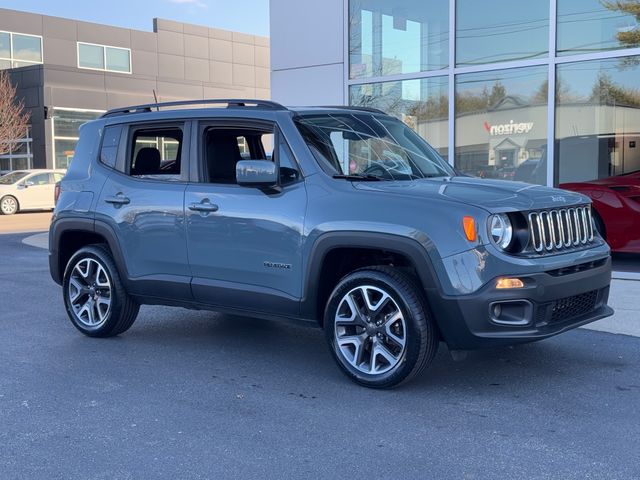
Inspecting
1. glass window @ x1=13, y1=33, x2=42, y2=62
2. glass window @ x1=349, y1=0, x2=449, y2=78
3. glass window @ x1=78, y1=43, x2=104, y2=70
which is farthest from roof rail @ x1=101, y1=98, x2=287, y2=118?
glass window @ x1=78, y1=43, x2=104, y2=70

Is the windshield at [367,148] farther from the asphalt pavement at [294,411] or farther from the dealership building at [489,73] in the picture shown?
the dealership building at [489,73]

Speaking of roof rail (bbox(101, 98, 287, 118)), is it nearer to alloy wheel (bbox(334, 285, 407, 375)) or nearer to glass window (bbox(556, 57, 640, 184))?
alloy wheel (bbox(334, 285, 407, 375))

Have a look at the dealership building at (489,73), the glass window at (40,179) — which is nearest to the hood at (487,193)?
the dealership building at (489,73)

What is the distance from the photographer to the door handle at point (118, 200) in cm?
626

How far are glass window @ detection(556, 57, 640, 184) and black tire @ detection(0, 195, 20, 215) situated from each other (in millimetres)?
19167

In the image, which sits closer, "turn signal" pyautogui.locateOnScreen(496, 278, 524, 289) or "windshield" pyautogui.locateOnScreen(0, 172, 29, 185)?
"turn signal" pyautogui.locateOnScreen(496, 278, 524, 289)

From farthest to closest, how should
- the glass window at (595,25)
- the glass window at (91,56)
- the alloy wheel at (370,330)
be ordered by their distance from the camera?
the glass window at (91,56), the glass window at (595,25), the alloy wheel at (370,330)

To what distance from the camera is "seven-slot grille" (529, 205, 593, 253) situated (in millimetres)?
4824

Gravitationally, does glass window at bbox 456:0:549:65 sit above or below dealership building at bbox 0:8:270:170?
below

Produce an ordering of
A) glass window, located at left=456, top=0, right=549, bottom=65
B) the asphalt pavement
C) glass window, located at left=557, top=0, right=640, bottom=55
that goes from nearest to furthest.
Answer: the asphalt pavement → glass window, located at left=557, top=0, right=640, bottom=55 → glass window, located at left=456, top=0, right=549, bottom=65

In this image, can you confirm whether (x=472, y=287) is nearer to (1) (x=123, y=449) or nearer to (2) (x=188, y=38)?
(1) (x=123, y=449)

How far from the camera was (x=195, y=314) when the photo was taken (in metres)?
7.81

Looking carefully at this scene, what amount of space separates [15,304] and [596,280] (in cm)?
610

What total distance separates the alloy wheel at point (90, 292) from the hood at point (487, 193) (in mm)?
2640
